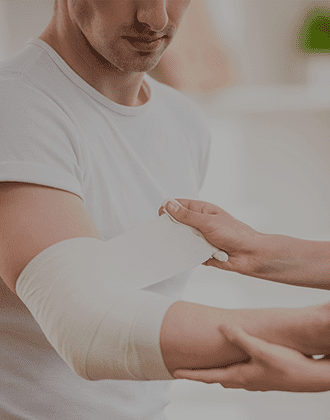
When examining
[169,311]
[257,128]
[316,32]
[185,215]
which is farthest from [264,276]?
[316,32]

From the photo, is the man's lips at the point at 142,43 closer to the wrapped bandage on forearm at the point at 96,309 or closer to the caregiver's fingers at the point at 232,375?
the wrapped bandage on forearm at the point at 96,309

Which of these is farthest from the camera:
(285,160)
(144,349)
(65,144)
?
(285,160)

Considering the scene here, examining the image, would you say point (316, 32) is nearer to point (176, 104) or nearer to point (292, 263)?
point (176, 104)

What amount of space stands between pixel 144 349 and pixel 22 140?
9.7 inches

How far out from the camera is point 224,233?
718 mm

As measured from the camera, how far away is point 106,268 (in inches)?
Answer: 21.5

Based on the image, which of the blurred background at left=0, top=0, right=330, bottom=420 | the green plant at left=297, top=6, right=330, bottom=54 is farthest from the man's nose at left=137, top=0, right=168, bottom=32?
the green plant at left=297, top=6, right=330, bottom=54

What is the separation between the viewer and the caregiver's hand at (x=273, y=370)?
0.45 m

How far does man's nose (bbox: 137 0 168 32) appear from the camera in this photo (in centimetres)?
64

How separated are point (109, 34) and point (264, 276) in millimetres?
379

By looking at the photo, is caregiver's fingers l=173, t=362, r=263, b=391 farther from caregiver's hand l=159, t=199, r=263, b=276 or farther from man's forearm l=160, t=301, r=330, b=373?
caregiver's hand l=159, t=199, r=263, b=276

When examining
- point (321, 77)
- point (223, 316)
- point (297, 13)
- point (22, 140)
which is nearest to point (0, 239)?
point (22, 140)

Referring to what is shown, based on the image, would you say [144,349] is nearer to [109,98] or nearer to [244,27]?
[109,98]

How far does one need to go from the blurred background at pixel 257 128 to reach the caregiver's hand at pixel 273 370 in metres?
1.12
